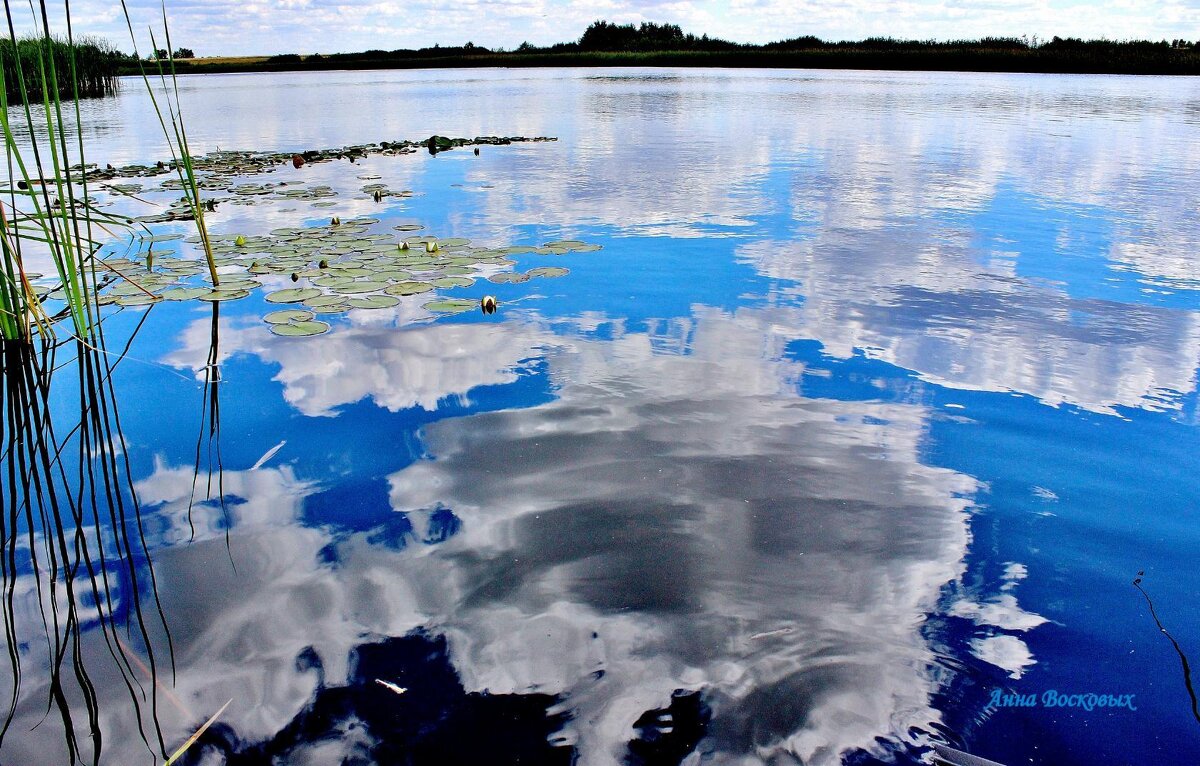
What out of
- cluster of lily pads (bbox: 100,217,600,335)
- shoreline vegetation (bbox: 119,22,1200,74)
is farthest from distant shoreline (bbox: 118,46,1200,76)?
cluster of lily pads (bbox: 100,217,600,335)

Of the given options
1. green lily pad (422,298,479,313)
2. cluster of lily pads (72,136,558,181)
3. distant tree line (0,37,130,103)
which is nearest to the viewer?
green lily pad (422,298,479,313)

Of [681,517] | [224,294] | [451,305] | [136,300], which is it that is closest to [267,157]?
[136,300]

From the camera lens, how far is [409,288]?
12.2 ft

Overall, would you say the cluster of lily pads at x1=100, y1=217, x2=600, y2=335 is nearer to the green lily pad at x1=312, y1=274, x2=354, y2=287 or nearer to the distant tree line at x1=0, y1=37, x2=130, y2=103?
the green lily pad at x1=312, y1=274, x2=354, y2=287

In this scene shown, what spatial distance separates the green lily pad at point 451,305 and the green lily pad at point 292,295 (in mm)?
570

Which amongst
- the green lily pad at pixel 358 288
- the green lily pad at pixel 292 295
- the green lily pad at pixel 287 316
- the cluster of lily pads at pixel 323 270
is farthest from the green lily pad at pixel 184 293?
the green lily pad at pixel 358 288

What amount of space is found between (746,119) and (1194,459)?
12325 mm

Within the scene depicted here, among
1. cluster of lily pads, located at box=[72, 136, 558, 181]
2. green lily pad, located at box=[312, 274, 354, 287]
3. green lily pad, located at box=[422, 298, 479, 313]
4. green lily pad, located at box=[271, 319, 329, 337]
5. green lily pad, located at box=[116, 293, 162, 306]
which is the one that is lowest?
green lily pad, located at box=[271, 319, 329, 337]

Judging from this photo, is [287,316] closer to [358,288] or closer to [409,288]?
[358,288]

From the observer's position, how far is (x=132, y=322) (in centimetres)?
343

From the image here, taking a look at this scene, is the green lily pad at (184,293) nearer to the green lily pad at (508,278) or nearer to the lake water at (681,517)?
the lake water at (681,517)

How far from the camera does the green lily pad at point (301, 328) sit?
3.18 metres

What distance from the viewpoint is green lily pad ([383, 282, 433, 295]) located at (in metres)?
3.70

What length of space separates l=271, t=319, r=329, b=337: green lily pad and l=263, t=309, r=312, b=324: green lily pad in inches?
1.6
